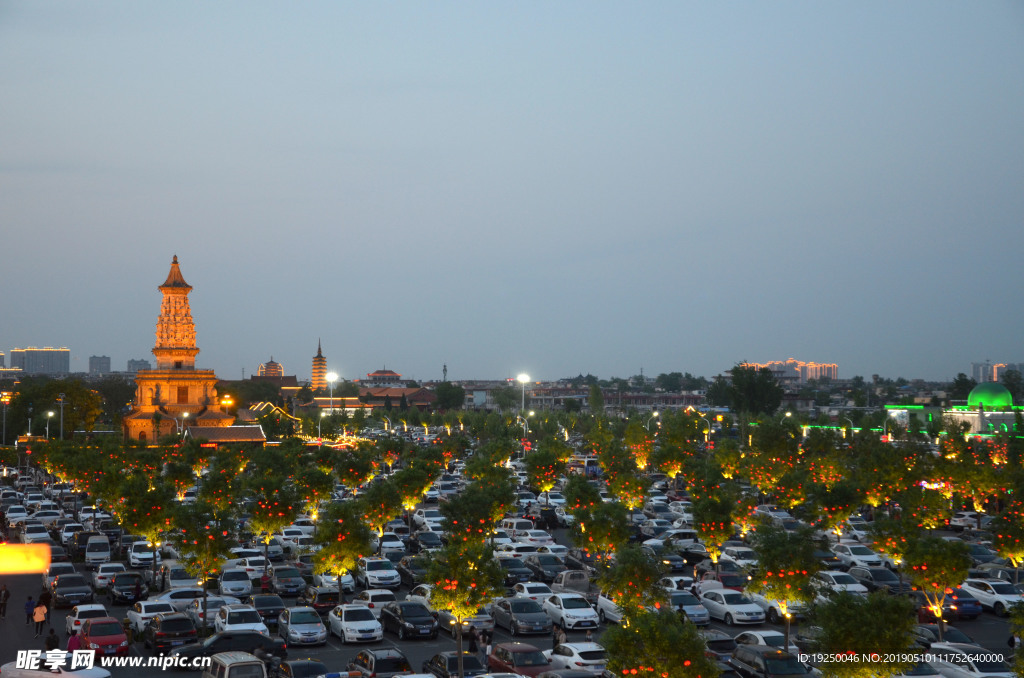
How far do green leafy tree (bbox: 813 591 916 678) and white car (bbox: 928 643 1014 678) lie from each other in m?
3.41

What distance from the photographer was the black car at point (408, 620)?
30.3 m

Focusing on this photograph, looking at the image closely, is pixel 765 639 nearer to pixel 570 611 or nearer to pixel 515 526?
pixel 570 611

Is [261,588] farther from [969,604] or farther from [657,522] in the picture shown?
[969,604]

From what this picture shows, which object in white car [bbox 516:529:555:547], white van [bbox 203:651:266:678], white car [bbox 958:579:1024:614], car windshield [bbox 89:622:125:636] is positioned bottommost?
white car [bbox 958:579:1024:614]

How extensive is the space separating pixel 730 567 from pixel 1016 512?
442 inches

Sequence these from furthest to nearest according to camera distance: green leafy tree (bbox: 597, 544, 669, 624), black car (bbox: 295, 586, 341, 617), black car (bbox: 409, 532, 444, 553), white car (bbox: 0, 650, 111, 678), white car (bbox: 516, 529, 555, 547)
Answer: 1. white car (bbox: 516, 529, 555, 547)
2. black car (bbox: 409, 532, 444, 553)
3. black car (bbox: 295, 586, 341, 617)
4. green leafy tree (bbox: 597, 544, 669, 624)
5. white car (bbox: 0, 650, 111, 678)

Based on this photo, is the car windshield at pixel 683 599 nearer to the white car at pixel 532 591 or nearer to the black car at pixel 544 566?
the white car at pixel 532 591

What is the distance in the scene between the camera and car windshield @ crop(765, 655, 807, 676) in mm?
24188

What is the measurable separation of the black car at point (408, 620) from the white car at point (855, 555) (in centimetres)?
1856

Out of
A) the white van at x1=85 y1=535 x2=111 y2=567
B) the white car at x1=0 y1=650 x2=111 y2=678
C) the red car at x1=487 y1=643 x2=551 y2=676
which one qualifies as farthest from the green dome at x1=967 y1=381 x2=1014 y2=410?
the white car at x1=0 y1=650 x2=111 y2=678

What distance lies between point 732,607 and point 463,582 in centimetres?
980

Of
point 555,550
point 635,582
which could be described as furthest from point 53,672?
point 555,550

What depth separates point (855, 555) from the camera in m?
41.6

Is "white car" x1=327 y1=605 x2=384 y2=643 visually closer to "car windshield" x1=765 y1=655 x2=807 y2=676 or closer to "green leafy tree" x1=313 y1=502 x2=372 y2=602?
"green leafy tree" x1=313 y1=502 x2=372 y2=602
